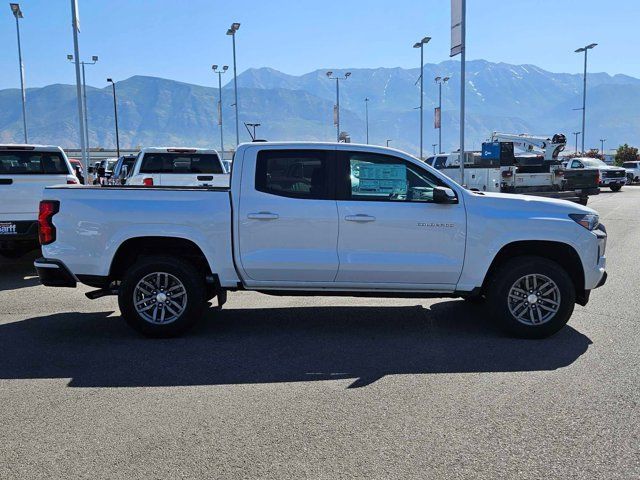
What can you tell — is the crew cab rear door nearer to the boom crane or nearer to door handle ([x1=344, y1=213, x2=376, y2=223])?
door handle ([x1=344, y1=213, x2=376, y2=223])

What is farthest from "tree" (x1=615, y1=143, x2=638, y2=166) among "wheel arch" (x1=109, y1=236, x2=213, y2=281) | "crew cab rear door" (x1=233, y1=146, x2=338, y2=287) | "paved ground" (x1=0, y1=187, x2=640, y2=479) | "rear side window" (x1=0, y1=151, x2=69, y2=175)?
"wheel arch" (x1=109, y1=236, x2=213, y2=281)

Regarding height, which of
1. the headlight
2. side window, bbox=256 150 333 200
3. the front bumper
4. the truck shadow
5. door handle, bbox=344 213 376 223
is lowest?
the truck shadow

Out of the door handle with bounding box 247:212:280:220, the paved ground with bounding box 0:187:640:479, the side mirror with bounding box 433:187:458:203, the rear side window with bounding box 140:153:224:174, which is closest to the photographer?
the paved ground with bounding box 0:187:640:479

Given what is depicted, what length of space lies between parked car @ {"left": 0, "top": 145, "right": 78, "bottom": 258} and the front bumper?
366 centimetres

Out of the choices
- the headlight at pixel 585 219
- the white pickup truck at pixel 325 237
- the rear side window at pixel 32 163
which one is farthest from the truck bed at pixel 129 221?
the rear side window at pixel 32 163

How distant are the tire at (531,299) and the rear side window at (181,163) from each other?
8201mm

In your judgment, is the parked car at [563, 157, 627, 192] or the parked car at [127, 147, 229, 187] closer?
the parked car at [127, 147, 229, 187]

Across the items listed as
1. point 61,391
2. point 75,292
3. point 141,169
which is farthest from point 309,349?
point 141,169

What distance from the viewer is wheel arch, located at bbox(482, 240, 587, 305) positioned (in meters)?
6.40

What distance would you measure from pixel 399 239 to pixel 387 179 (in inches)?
25.2

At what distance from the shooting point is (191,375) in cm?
526

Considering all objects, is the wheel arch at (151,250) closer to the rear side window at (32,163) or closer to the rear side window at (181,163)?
the rear side window at (32,163)

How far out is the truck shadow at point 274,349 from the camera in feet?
17.4

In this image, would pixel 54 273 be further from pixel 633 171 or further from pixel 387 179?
pixel 633 171
